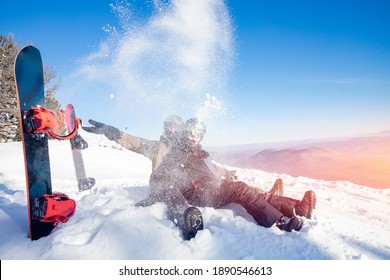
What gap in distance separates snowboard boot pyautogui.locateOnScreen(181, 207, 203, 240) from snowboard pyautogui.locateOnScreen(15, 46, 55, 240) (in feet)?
4.75

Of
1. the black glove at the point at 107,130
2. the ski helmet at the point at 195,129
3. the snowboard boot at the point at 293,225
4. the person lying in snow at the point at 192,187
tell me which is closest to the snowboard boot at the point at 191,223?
the person lying in snow at the point at 192,187

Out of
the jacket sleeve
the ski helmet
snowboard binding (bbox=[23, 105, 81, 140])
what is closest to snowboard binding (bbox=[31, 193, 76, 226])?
snowboard binding (bbox=[23, 105, 81, 140])

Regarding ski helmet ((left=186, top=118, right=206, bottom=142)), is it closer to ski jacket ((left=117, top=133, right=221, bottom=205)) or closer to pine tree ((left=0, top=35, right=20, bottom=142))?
ski jacket ((left=117, top=133, right=221, bottom=205))

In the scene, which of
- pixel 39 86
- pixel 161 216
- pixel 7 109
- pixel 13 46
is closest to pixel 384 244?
pixel 161 216

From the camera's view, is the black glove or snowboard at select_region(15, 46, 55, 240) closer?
snowboard at select_region(15, 46, 55, 240)

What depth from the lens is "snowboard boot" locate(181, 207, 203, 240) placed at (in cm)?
249

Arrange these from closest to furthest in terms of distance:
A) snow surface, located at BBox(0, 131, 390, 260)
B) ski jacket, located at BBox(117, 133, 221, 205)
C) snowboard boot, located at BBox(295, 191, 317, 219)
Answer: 1. snow surface, located at BBox(0, 131, 390, 260)
2. snowboard boot, located at BBox(295, 191, 317, 219)
3. ski jacket, located at BBox(117, 133, 221, 205)

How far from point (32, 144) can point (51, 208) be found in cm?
81

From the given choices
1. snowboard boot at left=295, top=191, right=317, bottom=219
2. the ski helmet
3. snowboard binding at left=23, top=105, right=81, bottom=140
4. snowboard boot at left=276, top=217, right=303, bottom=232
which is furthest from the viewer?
the ski helmet

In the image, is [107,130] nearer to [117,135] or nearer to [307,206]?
[117,135]

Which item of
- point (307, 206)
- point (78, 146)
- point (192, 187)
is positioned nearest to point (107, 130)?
point (78, 146)

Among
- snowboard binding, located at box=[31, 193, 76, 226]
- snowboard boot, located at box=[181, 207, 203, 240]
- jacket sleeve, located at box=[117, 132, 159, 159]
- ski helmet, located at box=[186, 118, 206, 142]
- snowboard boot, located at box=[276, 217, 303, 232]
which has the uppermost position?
ski helmet, located at box=[186, 118, 206, 142]

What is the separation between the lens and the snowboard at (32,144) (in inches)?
98.0

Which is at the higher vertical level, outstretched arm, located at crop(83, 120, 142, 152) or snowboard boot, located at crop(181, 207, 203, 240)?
outstretched arm, located at crop(83, 120, 142, 152)
